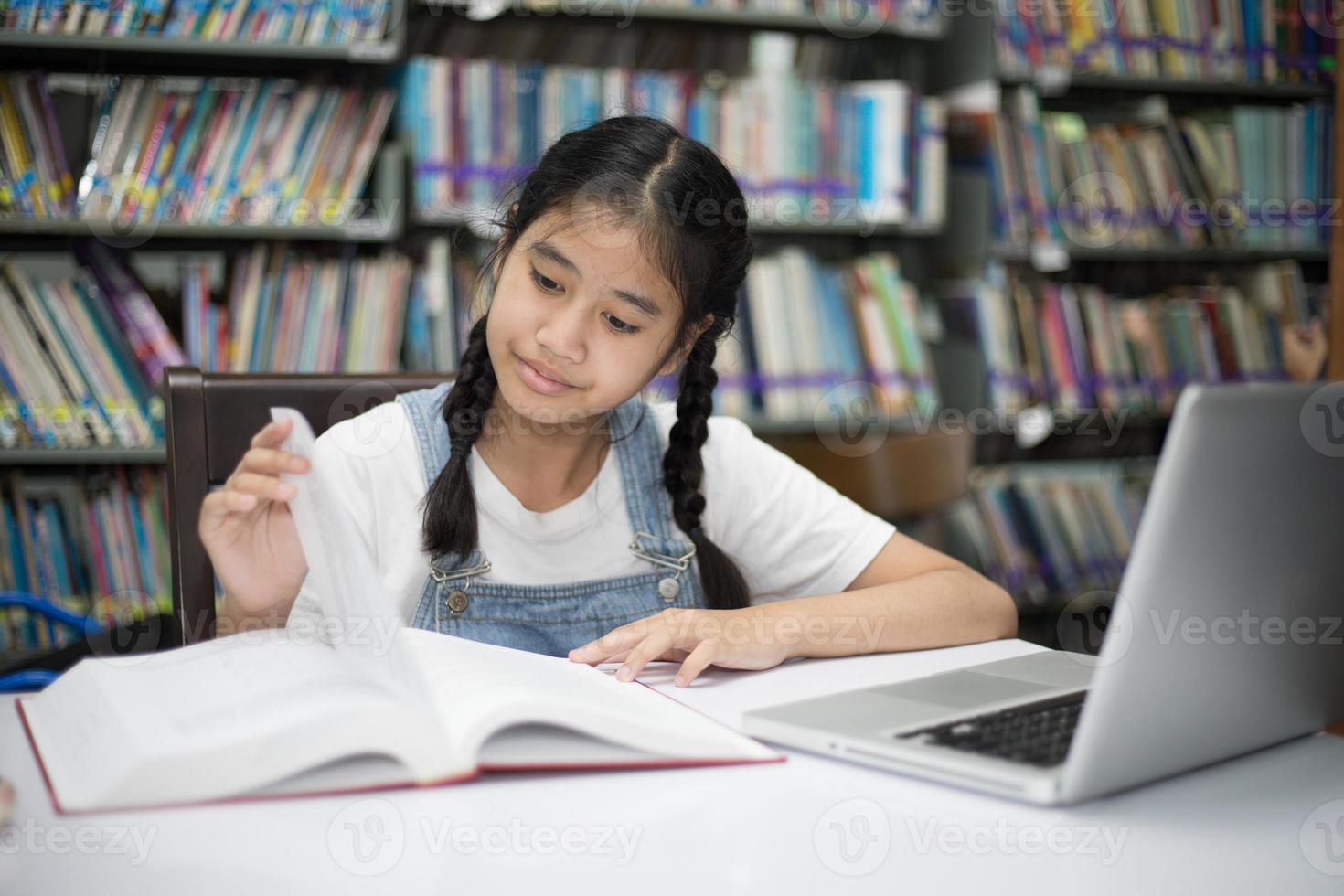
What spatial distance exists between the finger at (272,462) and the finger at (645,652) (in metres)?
0.26

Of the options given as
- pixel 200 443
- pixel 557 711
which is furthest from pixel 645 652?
pixel 200 443

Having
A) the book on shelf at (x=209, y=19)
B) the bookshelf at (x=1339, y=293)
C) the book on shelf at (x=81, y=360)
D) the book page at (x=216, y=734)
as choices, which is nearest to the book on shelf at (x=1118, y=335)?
the bookshelf at (x=1339, y=293)

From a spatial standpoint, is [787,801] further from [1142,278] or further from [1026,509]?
[1142,278]

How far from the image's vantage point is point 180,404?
3.76 ft

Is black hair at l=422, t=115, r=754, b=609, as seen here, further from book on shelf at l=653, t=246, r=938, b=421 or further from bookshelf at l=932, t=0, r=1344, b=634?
bookshelf at l=932, t=0, r=1344, b=634

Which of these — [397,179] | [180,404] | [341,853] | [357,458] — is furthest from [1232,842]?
[397,179]

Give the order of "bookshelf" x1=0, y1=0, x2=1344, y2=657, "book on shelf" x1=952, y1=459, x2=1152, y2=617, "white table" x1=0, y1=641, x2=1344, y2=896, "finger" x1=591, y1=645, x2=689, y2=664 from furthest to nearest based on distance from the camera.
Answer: "book on shelf" x1=952, y1=459, x2=1152, y2=617
"bookshelf" x1=0, y1=0, x2=1344, y2=657
"finger" x1=591, y1=645, x2=689, y2=664
"white table" x1=0, y1=641, x2=1344, y2=896

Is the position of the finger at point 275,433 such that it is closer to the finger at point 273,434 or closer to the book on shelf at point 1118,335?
the finger at point 273,434

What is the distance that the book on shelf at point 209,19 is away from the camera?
75.9 inches

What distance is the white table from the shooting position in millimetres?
514

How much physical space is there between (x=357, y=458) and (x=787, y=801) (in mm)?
651

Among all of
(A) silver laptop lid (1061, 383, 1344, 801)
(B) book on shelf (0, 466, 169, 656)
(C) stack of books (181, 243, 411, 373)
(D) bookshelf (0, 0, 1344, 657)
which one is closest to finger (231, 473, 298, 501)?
(A) silver laptop lid (1061, 383, 1344, 801)

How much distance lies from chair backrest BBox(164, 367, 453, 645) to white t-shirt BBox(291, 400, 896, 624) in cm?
10

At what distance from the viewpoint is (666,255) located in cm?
109
